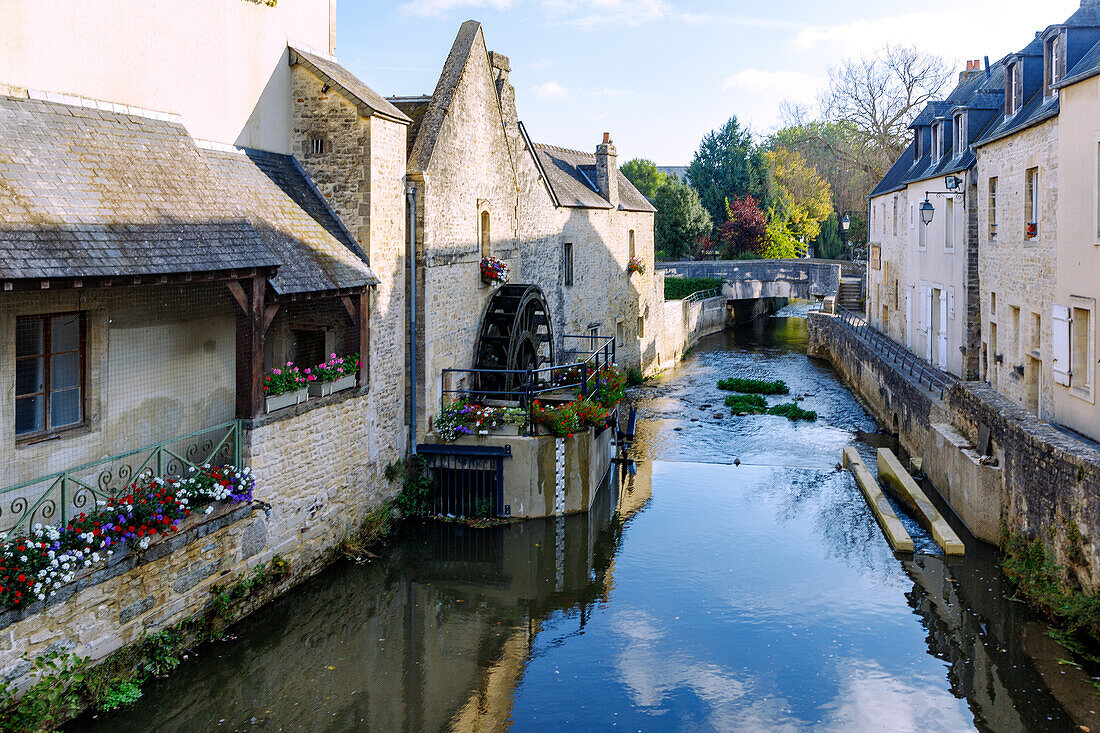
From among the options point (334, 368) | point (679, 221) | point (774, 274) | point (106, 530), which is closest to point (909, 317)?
point (774, 274)

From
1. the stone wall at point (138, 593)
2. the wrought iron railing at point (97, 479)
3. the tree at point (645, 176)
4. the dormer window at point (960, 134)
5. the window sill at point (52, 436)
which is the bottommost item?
the stone wall at point (138, 593)

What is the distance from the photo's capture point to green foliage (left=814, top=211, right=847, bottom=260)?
53344mm

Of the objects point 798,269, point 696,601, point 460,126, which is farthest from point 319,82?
point 798,269

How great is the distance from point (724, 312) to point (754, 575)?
3237cm

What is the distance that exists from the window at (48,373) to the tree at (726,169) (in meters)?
45.5

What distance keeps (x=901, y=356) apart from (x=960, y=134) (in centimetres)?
520

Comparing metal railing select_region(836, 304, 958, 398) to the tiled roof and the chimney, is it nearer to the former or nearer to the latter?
the chimney

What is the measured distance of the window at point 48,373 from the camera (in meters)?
8.00

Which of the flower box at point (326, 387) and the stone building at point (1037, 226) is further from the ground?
the stone building at point (1037, 226)

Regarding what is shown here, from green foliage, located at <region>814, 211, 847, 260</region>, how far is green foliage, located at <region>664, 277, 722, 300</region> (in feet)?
47.7

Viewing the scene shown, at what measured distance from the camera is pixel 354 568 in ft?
37.1

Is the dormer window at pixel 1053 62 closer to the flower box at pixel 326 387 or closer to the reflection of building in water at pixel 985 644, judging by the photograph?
the reflection of building in water at pixel 985 644

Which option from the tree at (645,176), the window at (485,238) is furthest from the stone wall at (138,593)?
the tree at (645,176)

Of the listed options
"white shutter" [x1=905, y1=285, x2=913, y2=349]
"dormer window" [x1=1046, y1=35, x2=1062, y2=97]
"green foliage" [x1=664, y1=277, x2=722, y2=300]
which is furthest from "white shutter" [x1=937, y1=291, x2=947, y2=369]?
"green foliage" [x1=664, y1=277, x2=722, y2=300]
